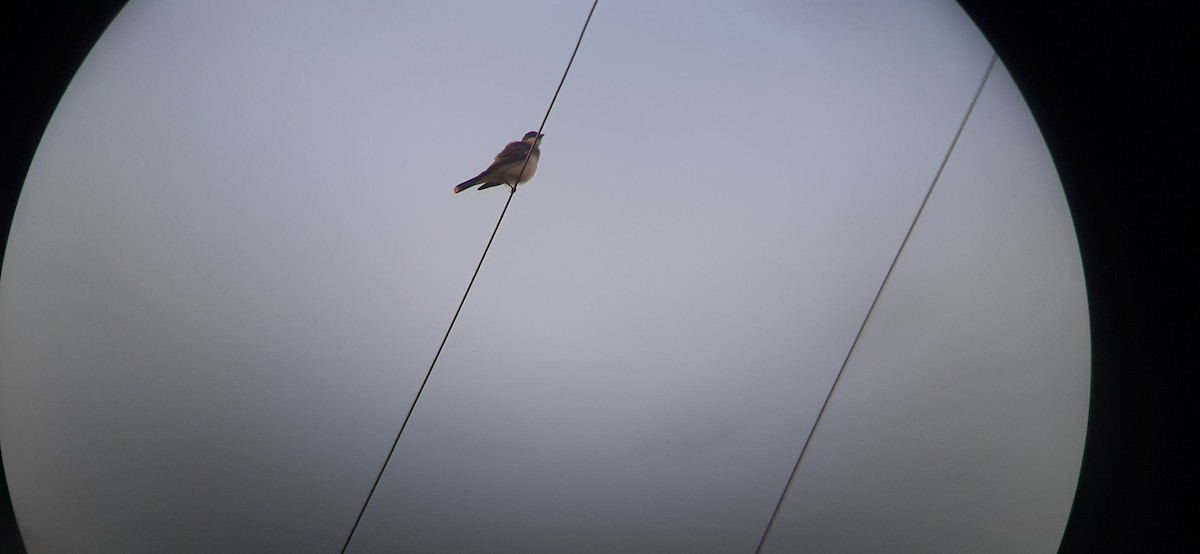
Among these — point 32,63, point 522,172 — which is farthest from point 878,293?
point 32,63

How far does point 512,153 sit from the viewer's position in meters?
1.09

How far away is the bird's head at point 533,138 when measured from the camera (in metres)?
1.09

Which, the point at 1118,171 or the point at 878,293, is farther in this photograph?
the point at 878,293

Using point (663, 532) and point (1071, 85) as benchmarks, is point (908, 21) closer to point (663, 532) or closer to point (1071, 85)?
point (1071, 85)

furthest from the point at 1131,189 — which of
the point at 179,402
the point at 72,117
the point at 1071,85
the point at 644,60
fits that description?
the point at 72,117

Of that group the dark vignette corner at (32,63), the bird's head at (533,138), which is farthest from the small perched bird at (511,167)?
the dark vignette corner at (32,63)

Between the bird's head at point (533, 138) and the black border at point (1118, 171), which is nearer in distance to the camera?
the black border at point (1118, 171)

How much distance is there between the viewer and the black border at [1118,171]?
988 millimetres

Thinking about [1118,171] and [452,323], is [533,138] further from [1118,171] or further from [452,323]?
[1118,171]

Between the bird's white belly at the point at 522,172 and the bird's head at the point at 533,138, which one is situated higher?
the bird's head at the point at 533,138

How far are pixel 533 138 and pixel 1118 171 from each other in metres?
1.00

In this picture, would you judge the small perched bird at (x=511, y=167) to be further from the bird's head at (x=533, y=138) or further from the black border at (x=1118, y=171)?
the black border at (x=1118, y=171)

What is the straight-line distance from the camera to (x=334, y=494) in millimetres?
1172

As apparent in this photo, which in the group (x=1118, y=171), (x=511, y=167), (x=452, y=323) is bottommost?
(x=452, y=323)
